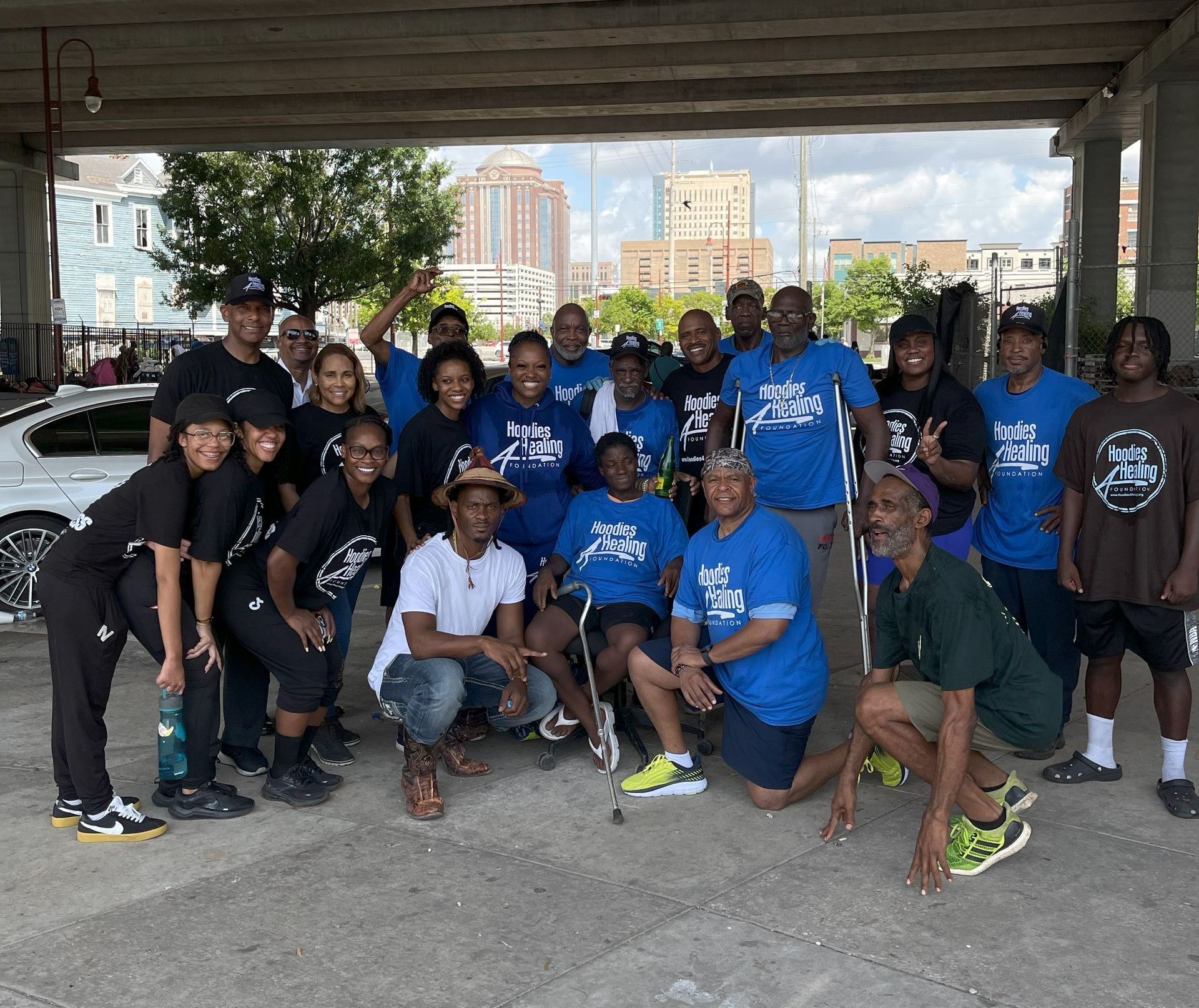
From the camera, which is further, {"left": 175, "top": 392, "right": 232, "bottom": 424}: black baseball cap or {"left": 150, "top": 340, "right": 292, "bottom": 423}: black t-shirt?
{"left": 150, "top": 340, "right": 292, "bottom": 423}: black t-shirt

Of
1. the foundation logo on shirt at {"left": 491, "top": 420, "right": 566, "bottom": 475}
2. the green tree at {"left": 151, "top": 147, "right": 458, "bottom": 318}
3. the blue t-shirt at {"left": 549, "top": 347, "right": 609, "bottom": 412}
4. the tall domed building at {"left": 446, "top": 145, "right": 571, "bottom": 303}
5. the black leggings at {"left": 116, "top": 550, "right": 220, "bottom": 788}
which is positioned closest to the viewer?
the black leggings at {"left": 116, "top": 550, "right": 220, "bottom": 788}

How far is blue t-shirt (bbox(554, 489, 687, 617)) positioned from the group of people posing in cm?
Answer: 1

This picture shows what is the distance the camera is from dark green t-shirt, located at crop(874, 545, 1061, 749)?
3.85 metres

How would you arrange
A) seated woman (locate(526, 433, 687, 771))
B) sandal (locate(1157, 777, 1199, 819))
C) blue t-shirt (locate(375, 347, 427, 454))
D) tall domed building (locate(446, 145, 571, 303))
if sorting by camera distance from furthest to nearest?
tall domed building (locate(446, 145, 571, 303)) → blue t-shirt (locate(375, 347, 427, 454)) → seated woman (locate(526, 433, 687, 771)) → sandal (locate(1157, 777, 1199, 819))

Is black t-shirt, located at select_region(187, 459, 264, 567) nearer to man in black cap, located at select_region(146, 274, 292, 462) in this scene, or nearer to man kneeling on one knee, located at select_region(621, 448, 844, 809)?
man in black cap, located at select_region(146, 274, 292, 462)

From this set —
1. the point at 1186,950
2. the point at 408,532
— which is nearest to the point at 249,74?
the point at 408,532

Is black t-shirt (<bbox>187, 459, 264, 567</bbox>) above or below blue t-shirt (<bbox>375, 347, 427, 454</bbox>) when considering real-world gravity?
below

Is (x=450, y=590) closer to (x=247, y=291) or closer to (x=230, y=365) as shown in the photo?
(x=230, y=365)

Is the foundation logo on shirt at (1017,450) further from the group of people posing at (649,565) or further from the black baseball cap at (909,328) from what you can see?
the black baseball cap at (909,328)

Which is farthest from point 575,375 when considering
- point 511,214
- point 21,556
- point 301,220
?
point 511,214

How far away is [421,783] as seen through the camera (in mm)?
4559

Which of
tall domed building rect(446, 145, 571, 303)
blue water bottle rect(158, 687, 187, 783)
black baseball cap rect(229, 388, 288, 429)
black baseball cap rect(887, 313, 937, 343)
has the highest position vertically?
tall domed building rect(446, 145, 571, 303)

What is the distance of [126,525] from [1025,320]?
12.2ft

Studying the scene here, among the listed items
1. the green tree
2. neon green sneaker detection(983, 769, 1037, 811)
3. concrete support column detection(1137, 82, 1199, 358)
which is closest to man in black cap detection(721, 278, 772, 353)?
neon green sneaker detection(983, 769, 1037, 811)
